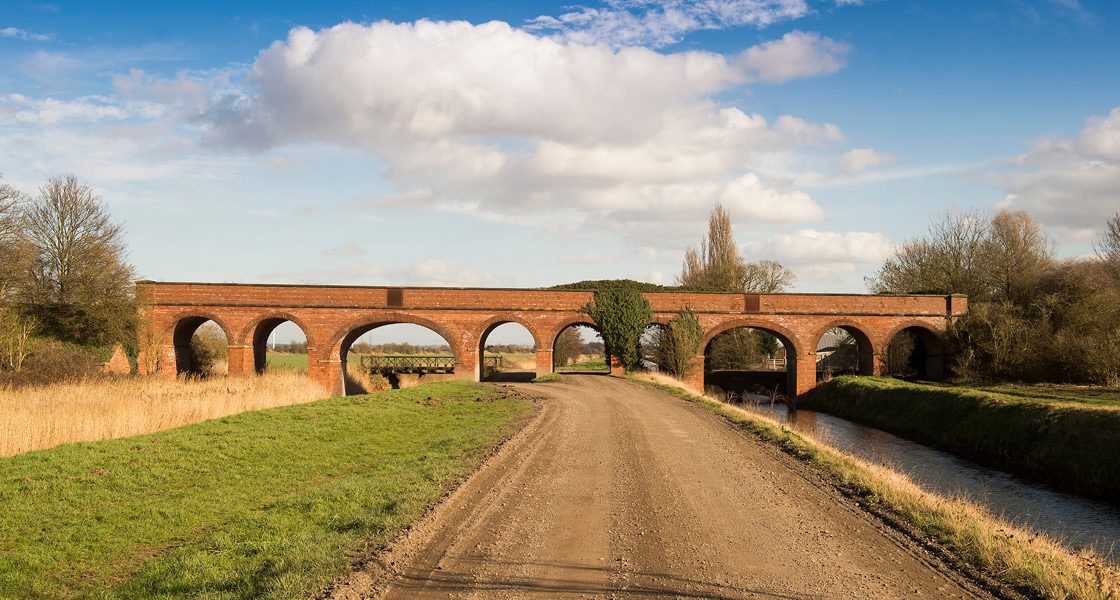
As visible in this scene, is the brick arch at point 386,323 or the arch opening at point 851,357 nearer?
the brick arch at point 386,323

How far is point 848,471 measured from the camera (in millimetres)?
9320

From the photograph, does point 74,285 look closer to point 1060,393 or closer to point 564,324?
point 564,324

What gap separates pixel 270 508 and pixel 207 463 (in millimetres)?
2918

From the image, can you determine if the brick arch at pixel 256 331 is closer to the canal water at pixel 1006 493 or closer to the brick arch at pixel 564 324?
the brick arch at pixel 564 324

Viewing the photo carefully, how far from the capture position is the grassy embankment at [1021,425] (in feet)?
42.6

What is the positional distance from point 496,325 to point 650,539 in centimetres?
2388

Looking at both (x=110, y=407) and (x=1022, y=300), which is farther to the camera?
(x=1022, y=300)

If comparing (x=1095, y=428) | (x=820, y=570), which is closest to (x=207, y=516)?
(x=820, y=570)

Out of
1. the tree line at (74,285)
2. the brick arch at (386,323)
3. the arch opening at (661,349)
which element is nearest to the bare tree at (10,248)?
the tree line at (74,285)

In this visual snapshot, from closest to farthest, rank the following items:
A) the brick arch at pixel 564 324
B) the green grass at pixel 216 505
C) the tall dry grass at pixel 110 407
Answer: the green grass at pixel 216 505 → the tall dry grass at pixel 110 407 → the brick arch at pixel 564 324

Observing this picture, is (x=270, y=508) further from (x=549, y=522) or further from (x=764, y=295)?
(x=764, y=295)

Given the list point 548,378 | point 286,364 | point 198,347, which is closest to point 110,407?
point 548,378

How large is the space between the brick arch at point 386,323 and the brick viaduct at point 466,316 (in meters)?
0.05

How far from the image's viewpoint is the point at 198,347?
100 feet
